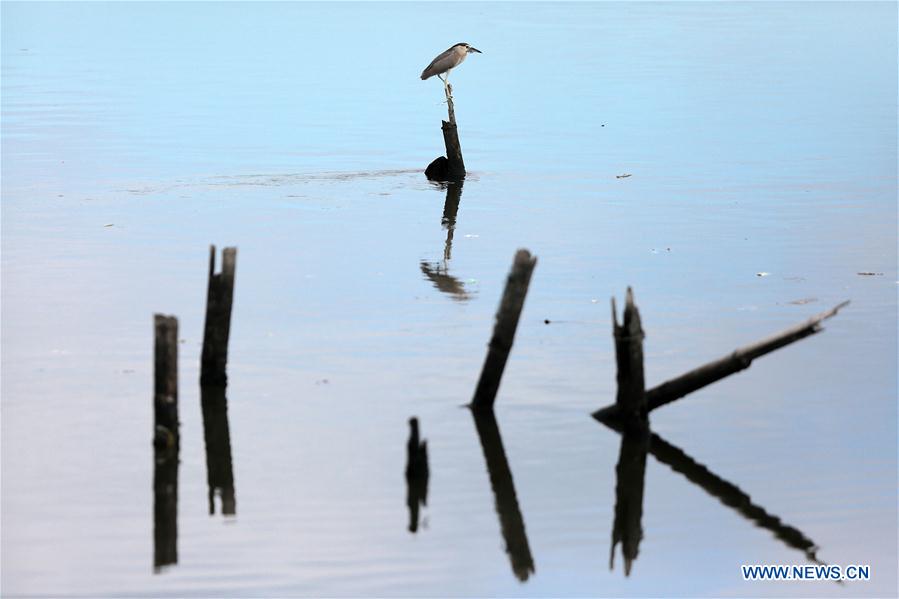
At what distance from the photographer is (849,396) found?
50.4 ft

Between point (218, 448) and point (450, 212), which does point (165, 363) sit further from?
point (450, 212)

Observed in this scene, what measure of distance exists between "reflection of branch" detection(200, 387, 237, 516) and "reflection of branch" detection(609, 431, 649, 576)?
3143 mm

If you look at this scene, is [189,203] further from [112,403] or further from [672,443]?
[672,443]

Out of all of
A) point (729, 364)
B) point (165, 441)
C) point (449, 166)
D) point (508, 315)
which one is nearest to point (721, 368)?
point (729, 364)

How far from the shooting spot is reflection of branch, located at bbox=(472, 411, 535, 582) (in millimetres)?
11633

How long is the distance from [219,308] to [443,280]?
701cm

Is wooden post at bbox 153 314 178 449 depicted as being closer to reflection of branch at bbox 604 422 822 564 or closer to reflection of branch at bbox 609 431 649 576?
reflection of branch at bbox 609 431 649 576

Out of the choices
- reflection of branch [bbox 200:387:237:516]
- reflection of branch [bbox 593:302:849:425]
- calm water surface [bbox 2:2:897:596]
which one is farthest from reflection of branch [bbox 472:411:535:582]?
reflection of branch [bbox 200:387:237:516]

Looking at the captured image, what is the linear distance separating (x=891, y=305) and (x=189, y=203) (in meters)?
13.7

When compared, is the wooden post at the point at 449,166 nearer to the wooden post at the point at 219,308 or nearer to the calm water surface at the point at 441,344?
the calm water surface at the point at 441,344

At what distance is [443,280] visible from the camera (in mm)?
20922

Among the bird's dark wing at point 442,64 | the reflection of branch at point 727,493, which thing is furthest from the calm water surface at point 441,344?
the bird's dark wing at point 442,64

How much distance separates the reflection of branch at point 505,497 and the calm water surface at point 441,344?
4cm

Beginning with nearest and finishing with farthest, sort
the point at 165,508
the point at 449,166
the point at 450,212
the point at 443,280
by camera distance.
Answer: the point at 165,508, the point at 443,280, the point at 450,212, the point at 449,166
